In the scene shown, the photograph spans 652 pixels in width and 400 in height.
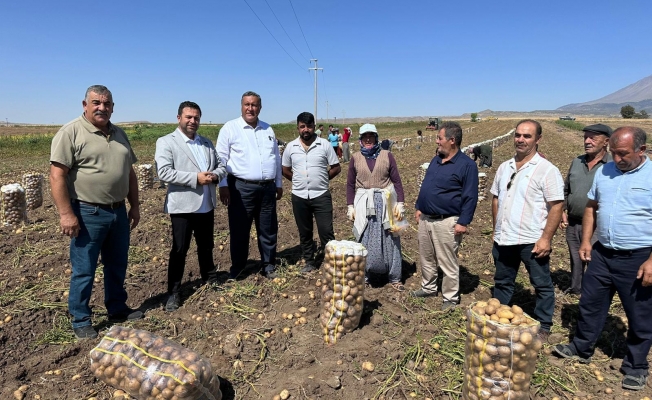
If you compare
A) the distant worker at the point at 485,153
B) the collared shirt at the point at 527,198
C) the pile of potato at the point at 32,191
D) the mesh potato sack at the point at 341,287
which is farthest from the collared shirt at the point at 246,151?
the distant worker at the point at 485,153

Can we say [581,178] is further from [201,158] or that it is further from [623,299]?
[201,158]

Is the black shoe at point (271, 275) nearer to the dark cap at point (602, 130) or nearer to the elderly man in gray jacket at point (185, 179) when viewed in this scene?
the elderly man in gray jacket at point (185, 179)

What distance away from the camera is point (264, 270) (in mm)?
5164

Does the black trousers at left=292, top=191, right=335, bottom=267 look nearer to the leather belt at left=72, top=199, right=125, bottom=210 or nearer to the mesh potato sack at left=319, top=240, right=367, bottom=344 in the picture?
the mesh potato sack at left=319, top=240, right=367, bottom=344

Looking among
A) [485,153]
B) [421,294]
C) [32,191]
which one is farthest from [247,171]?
[485,153]

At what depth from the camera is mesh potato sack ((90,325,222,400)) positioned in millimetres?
2514

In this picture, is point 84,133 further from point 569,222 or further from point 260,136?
point 569,222

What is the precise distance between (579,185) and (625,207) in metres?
1.28

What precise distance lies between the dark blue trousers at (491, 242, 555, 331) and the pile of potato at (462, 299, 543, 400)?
3.99ft

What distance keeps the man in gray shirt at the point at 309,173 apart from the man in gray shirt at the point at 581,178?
2684 mm

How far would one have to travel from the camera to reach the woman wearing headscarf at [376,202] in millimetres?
4477

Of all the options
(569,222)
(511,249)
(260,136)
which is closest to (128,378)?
(260,136)

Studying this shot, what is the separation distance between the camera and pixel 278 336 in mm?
3779

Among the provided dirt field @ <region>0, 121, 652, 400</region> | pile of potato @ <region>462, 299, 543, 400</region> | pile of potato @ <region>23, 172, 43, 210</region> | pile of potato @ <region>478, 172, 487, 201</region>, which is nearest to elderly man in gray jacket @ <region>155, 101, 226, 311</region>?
dirt field @ <region>0, 121, 652, 400</region>
